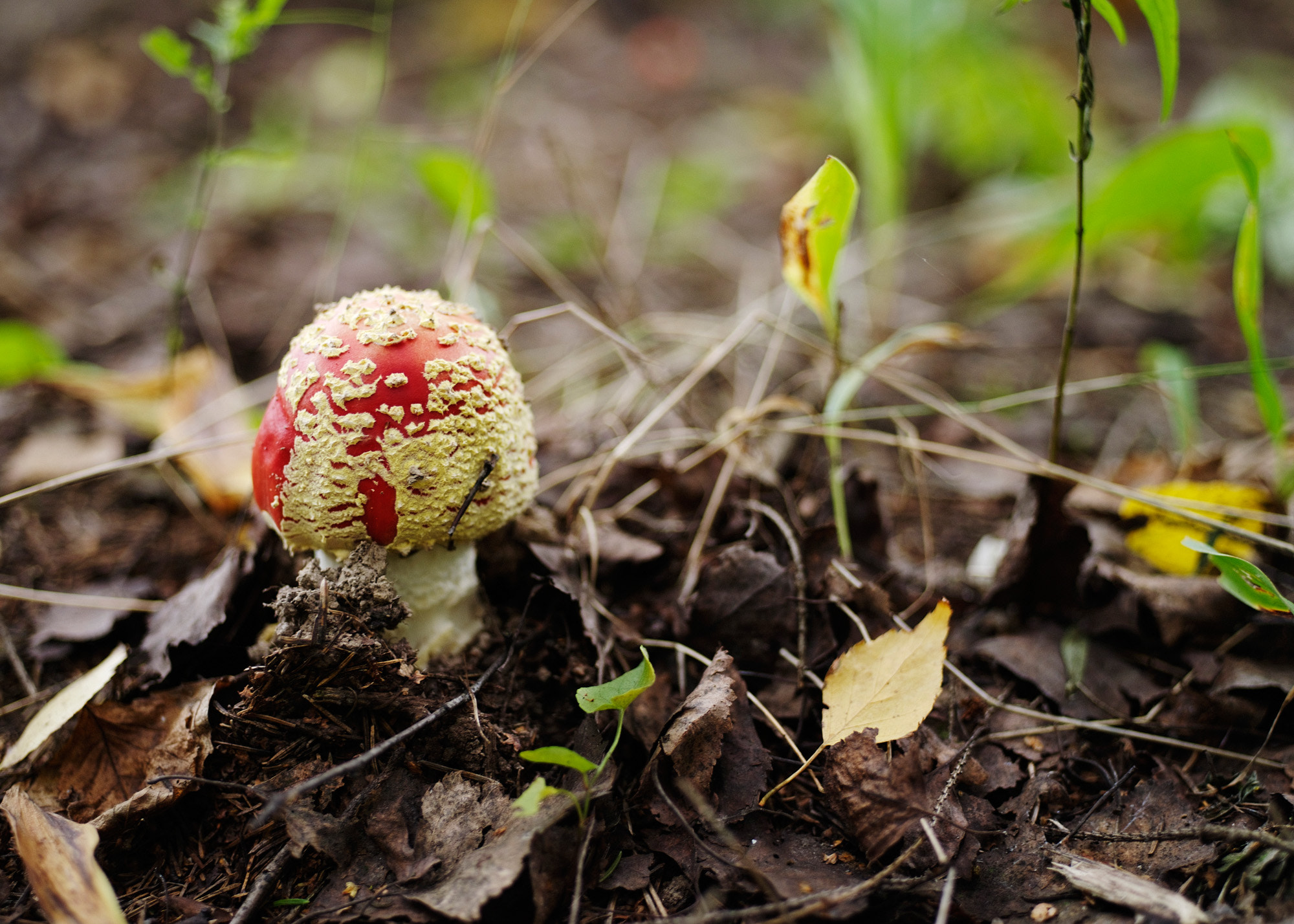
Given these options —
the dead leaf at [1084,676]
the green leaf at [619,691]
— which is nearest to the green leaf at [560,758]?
the green leaf at [619,691]

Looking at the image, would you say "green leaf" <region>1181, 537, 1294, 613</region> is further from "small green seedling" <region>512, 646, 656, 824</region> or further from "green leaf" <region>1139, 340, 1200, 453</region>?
"small green seedling" <region>512, 646, 656, 824</region>

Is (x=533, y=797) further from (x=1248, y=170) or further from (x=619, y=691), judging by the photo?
(x=1248, y=170)

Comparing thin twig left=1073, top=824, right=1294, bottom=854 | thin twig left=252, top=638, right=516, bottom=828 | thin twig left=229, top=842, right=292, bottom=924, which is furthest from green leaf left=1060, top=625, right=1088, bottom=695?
thin twig left=229, top=842, right=292, bottom=924

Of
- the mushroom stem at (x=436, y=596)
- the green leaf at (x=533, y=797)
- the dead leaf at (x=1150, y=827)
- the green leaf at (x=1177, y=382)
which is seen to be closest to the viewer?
the green leaf at (x=533, y=797)

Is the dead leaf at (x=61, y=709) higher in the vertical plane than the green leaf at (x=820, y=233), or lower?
lower

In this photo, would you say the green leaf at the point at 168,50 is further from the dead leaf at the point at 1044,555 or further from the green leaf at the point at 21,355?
the dead leaf at the point at 1044,555

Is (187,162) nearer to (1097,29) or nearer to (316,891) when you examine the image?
(316,891)
